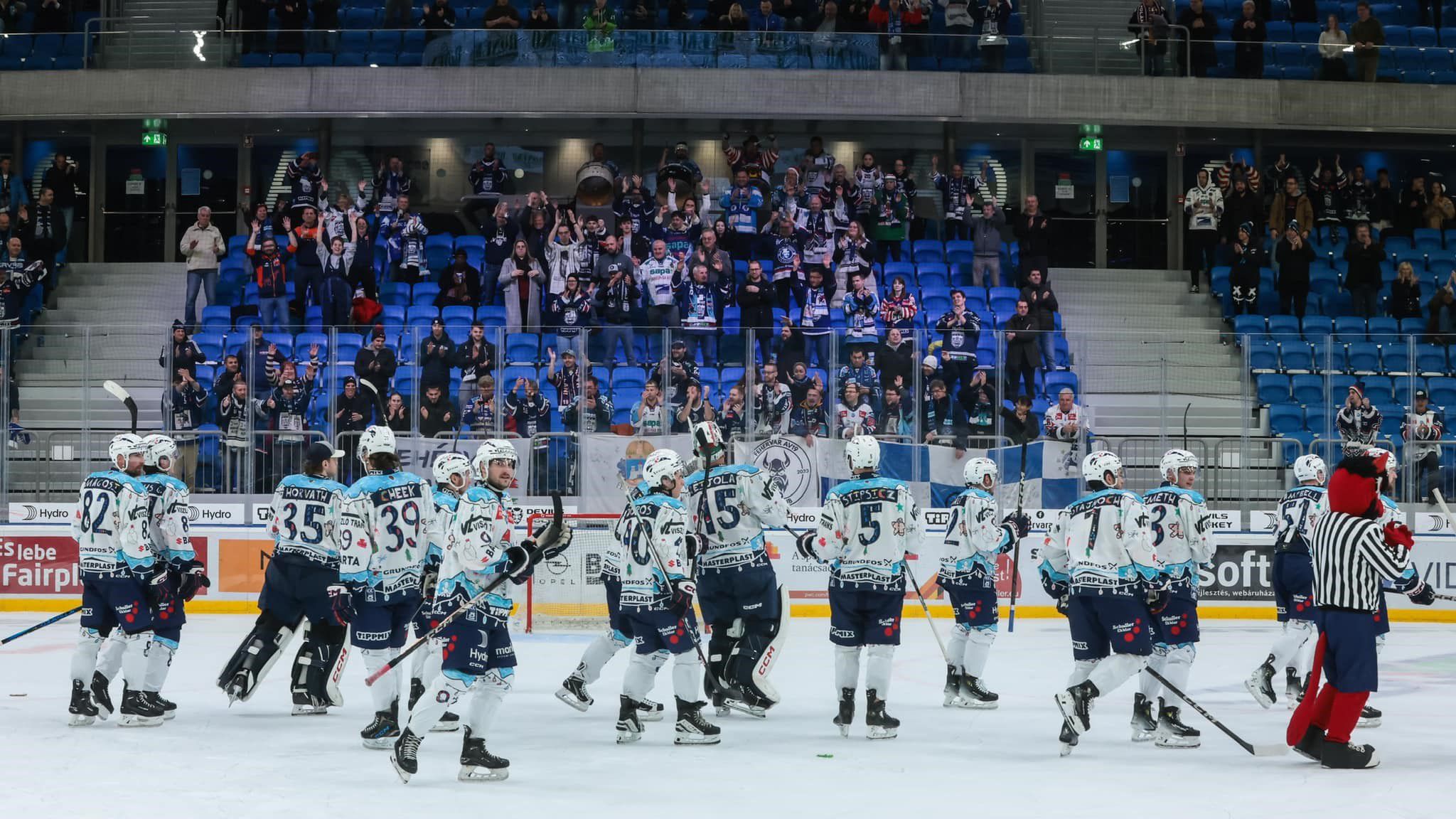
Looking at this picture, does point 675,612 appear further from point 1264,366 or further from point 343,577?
point 1264,366

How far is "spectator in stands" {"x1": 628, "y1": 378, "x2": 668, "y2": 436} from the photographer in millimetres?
16812

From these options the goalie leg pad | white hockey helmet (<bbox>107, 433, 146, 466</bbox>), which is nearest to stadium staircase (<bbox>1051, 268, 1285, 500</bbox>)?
the goalie leg pad

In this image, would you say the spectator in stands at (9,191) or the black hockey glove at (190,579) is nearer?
the black hockey glove at (190,579)

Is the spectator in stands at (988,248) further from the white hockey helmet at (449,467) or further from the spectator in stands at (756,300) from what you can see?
the white hockey helmet at (449,467)

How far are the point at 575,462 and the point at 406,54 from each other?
336 inches

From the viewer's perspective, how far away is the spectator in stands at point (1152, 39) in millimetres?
23203

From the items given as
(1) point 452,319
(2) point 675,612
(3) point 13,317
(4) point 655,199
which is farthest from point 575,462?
(3) point 13,317

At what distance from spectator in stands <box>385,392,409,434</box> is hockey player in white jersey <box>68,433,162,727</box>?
6.28 metres

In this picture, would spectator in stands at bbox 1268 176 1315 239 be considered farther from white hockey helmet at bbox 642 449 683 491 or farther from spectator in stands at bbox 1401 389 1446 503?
white hockey helmet at bbox 642 449 683 491

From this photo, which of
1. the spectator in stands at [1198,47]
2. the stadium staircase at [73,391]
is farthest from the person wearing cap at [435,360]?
the spectator in stands at [1198,47]

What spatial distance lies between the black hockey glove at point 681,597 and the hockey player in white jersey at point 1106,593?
2251mm

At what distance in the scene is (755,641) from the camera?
36.8ft

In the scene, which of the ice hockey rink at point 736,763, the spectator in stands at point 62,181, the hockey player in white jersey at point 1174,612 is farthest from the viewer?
the spectator in stands at point 62,181

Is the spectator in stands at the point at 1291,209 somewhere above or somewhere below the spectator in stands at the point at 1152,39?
below
